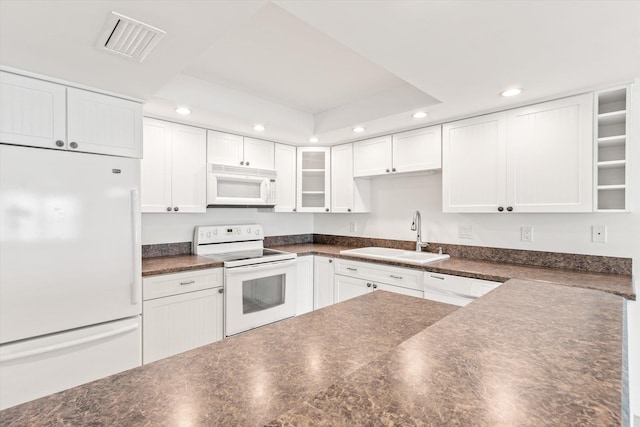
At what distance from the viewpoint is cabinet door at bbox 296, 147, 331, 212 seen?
145 inches

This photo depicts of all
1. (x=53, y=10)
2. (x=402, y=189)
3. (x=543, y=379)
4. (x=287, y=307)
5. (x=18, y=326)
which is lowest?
(x=287, y=307)

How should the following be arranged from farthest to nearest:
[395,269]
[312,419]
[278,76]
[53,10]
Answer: [395,269], [278,76], [53,10], [312,419]

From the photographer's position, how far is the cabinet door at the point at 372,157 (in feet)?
10.3

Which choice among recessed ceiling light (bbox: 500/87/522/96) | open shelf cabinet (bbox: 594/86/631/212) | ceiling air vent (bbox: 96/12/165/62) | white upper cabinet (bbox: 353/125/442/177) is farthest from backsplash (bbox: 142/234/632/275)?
ceiling air vent (bbox: 96/12/165/62)

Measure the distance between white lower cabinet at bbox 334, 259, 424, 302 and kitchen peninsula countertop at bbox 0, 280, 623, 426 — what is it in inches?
58.1

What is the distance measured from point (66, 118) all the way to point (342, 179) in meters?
2.50

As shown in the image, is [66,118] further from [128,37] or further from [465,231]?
[465,231]

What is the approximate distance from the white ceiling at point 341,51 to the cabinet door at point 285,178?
2.61 ft

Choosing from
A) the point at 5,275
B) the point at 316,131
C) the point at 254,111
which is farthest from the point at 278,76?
the point at 5,275

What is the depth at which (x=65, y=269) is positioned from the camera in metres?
1.79

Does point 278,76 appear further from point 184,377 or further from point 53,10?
point 184,377

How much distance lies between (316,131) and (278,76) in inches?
37.9

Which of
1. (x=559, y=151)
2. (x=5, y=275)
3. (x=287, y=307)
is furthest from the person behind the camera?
(x=287, y=307)

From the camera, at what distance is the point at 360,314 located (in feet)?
4.09
